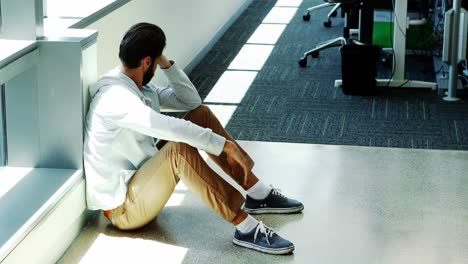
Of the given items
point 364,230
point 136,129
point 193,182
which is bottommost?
point 364,230

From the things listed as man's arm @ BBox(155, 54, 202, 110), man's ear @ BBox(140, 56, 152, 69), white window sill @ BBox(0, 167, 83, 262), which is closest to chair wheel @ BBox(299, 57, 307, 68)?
man's arm @ BBox(155, 54, 202, 110)

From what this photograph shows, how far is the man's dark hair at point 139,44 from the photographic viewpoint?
10.0ft

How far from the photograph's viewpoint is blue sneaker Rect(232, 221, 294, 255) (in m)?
3.05

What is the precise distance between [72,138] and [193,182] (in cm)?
49

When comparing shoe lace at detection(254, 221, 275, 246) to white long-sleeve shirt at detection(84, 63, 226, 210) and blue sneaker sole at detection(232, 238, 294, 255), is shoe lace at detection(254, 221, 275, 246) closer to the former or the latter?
blue sneaker sole at detection(232, 238, 294, 255)

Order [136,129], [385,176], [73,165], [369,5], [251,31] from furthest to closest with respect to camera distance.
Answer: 1. [251,31]
2. [369,5]
3. [385,176]
4. [73,165]
5. [136,129]

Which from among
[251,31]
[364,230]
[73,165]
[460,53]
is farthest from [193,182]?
[251,31]

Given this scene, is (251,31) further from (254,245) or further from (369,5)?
(254,245)

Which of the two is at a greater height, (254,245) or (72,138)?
(72,138)

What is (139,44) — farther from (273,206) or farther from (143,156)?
(273,206)

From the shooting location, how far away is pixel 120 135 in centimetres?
306

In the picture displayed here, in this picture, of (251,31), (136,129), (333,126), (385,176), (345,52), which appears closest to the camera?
(136,129)

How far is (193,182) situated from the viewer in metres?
3.01

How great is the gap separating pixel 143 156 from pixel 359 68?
234 cm
